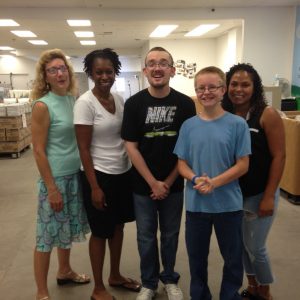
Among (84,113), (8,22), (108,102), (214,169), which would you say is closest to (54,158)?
(84,113)

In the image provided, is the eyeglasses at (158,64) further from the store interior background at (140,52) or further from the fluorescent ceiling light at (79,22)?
the fluorescent ceiling light at (79,22)

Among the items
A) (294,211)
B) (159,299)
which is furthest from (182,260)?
(294,211)

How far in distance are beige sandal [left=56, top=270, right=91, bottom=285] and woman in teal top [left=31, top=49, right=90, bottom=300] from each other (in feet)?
0.95

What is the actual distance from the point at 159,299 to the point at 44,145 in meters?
1.19

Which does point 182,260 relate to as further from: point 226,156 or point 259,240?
point 226,156

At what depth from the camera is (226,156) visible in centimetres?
160

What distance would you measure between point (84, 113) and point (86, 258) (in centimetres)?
141

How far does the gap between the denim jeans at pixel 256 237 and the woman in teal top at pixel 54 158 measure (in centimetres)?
98

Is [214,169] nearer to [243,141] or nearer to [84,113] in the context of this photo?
[243,141]

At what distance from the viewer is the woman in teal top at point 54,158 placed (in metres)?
1.86

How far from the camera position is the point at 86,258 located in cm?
271

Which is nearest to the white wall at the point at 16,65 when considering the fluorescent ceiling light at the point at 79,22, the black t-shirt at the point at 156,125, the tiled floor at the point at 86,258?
the fluorescent ceiling light at the point at 79,22

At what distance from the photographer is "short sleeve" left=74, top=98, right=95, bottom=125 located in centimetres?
180

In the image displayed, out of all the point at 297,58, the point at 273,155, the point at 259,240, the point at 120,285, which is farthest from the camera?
the point at 297,58
